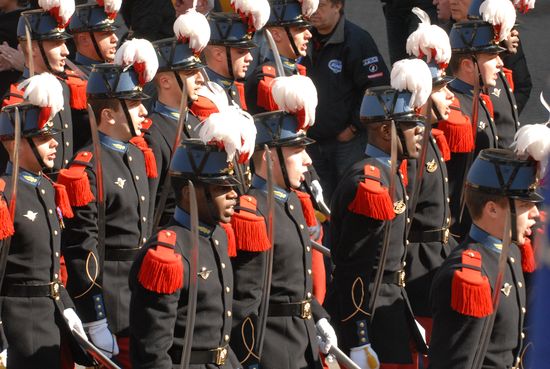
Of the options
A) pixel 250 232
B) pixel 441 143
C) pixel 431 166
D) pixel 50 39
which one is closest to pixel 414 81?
pixel 431 166

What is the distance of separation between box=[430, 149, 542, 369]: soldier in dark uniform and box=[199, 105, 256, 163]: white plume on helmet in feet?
3.16

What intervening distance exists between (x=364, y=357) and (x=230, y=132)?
5.14 feet

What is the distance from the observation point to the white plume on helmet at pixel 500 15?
881 centimetres

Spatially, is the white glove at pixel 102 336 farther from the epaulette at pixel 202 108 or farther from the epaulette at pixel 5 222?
the epaulette at pixel 202 108

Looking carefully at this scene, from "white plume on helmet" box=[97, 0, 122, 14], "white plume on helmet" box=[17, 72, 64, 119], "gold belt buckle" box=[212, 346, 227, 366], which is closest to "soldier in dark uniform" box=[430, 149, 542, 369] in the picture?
"gold belt buckle" box=[212, 346, 227, 366]

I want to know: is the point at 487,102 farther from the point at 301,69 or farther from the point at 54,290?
the point at 54,290

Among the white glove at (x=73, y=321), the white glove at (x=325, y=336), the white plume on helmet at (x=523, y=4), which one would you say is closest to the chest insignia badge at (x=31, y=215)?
the white glove at (x=73, y=321)

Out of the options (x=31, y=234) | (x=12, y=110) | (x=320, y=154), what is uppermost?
(x=12, y=110)

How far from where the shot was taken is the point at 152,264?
5445mm

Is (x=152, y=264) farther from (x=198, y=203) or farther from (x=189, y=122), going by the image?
(x=189, y=122)

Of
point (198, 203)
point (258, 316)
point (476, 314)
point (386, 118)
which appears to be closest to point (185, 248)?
point (198, 203)

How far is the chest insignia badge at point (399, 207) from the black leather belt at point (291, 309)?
72 centimetres

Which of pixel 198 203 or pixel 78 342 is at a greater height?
pixel 198 203

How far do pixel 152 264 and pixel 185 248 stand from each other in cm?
28
